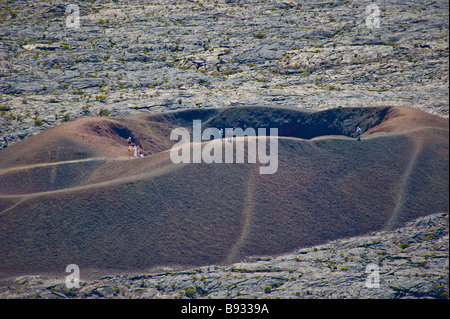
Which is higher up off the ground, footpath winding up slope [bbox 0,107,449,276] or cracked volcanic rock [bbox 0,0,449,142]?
cracked volcanic rock [bbox 0,0,449,142]

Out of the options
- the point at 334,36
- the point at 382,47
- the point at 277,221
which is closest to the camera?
the point at 277,221

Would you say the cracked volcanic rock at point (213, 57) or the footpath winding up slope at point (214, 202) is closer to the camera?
the footpath winding up slope at point (214, 202)

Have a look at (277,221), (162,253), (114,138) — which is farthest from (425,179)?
(114,138)

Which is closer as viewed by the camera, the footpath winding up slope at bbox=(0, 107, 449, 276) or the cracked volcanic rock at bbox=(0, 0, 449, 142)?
the footpath winding up slope at bbox=(0, 107, 449, 276)

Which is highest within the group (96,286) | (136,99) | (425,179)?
(136,99)

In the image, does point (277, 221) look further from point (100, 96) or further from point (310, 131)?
point (100, 96)

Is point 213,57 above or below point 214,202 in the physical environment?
above

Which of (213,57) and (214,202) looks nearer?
(214,202)

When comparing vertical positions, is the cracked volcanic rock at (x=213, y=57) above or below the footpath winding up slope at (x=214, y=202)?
above
